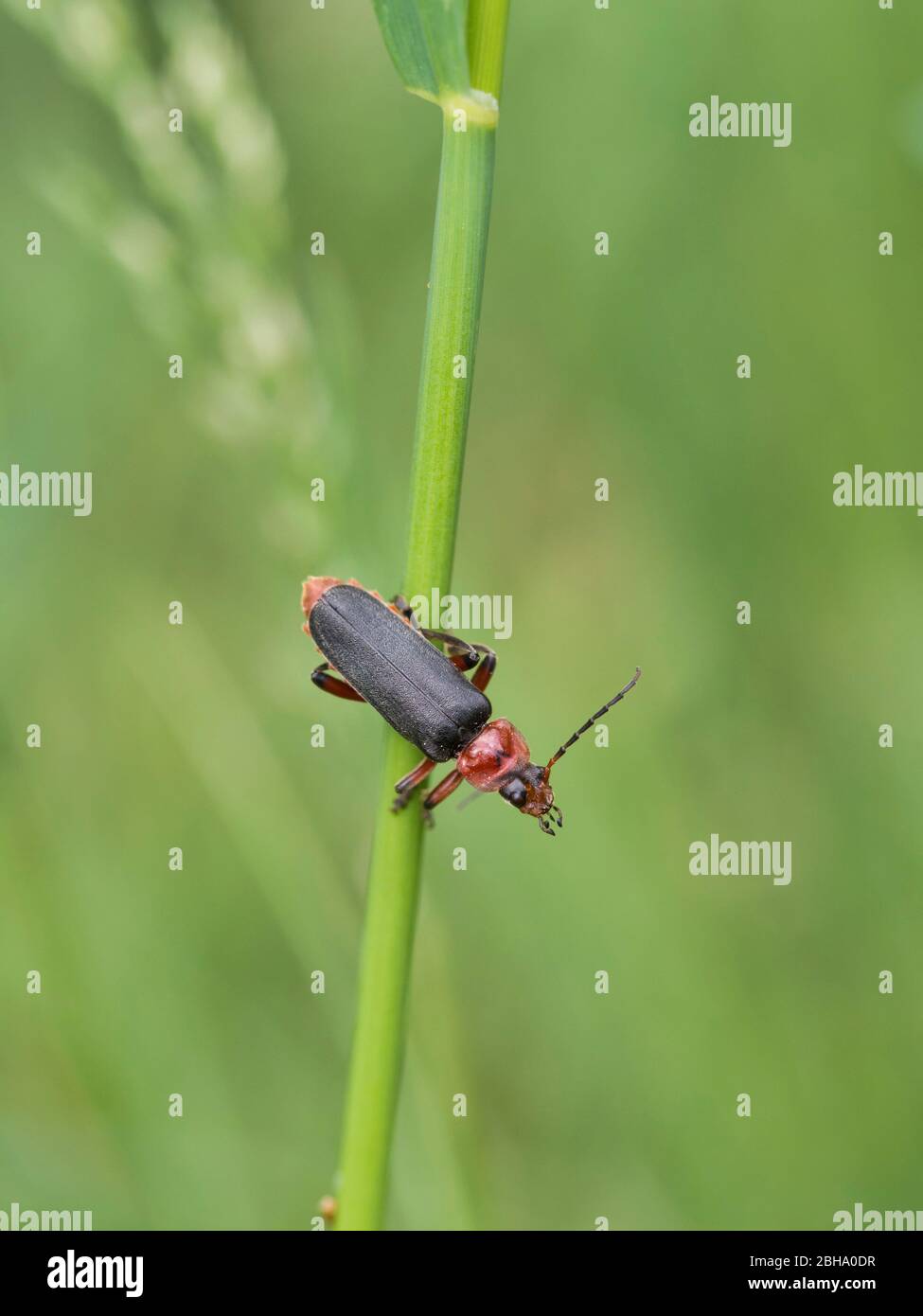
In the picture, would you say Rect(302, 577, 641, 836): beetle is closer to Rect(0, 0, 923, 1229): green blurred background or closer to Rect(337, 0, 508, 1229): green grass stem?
Rect(0, 0, 923, 1229): green blurred background

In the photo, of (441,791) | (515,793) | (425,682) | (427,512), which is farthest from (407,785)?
(515,793)

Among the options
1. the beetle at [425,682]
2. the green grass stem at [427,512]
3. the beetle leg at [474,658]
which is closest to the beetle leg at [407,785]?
the green grass stem at [427,512]

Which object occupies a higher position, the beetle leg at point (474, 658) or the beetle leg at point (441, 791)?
the beetle leg at point (474, 658)

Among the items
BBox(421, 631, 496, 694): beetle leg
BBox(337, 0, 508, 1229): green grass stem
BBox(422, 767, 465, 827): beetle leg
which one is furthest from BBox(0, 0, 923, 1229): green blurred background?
BBox(337, 0, 508, 1229): green grass stem

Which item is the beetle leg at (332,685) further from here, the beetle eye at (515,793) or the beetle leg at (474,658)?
the beetle eye at (515,793)

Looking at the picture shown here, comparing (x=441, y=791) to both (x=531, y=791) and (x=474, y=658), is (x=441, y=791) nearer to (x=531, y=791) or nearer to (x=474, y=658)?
(x=474, y=658)
